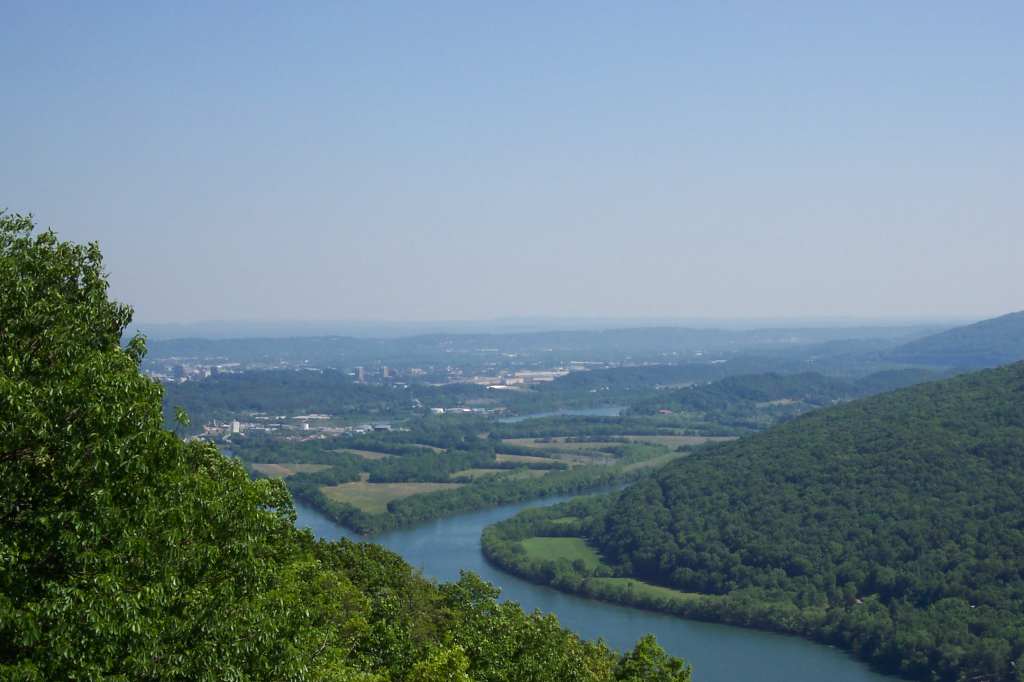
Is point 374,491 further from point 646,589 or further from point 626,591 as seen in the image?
point 626,591

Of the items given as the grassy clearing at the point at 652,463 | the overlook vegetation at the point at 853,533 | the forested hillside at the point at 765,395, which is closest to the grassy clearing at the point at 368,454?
the grassy clearing at the point at 652,463

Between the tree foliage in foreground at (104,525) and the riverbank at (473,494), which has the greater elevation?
the tree foliage in foreground at (104,525)

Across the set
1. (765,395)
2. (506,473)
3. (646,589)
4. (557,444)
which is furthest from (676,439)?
(646,589)

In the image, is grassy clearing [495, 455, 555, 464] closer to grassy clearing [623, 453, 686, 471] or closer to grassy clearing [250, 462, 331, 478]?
grassy clearing [623, 453, 686, 471]

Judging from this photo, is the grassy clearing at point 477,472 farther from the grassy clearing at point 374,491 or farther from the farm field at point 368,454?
the farm field at point 368,454

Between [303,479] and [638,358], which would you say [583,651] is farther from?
[638,358]

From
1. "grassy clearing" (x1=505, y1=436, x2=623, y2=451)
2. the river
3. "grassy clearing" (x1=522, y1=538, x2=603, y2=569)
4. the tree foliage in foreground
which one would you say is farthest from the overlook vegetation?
the tree foliage in foreground
